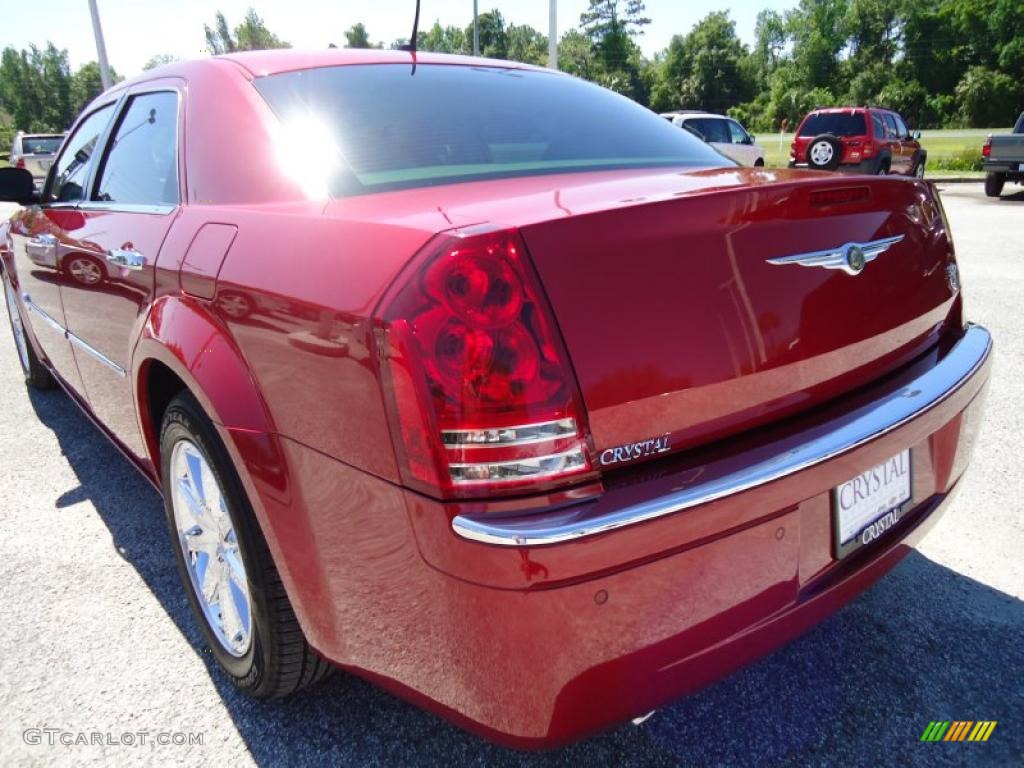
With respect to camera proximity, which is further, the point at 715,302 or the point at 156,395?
the point at 156,395

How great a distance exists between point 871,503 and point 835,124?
649 inches

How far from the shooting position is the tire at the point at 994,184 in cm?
1497

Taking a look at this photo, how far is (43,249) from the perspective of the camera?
302 cm

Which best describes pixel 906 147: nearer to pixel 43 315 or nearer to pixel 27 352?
pixel 27 352

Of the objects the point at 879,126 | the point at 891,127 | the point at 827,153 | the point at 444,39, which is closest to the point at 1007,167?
the point at 879,126

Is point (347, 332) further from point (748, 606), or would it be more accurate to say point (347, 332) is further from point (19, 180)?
point (19, 180)

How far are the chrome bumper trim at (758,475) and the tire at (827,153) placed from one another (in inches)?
56.9

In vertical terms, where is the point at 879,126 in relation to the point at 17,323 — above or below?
above

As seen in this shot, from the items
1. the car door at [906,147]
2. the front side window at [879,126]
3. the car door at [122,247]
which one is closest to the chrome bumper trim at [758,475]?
the car door at [122,247]

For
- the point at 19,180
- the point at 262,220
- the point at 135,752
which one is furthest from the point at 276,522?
the point at 19,180

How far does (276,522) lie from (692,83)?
260 ft

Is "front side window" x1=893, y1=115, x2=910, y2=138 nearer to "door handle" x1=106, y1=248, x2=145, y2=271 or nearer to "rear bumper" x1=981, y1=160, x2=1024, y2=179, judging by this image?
"rear bumper" x1=981, y1=160, x2=1024, y2=179

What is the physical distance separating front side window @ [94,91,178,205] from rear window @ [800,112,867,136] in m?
15.5

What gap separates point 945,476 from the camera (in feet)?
6.28
